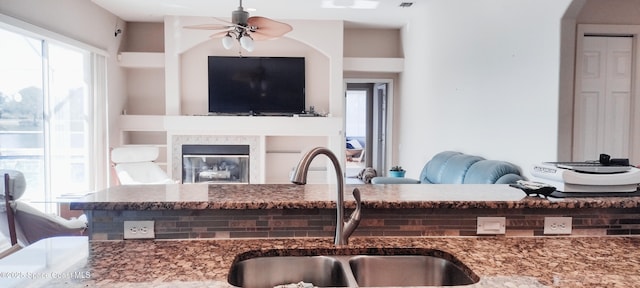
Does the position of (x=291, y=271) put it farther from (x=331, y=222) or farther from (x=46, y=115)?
(x=46, y=115)

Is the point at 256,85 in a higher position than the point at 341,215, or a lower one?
higher

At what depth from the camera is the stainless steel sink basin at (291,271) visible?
1.31m

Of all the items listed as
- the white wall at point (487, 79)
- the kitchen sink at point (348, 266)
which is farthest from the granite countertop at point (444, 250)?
the white wall at point (487, 79)

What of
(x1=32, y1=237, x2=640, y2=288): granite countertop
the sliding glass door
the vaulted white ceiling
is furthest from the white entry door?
the sliding glass door

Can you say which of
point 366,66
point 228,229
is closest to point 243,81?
point 366,66

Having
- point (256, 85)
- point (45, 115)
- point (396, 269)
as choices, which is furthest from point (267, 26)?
point (396, 269)

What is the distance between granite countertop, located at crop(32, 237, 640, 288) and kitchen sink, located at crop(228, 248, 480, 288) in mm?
23

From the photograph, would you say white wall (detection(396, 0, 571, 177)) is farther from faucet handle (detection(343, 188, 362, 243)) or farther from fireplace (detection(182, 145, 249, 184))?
fireplace (detection(182, 145, 249, 184))

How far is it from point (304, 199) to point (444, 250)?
0.49 meters

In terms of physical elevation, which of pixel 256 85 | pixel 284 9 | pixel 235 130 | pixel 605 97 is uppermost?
pixel 284 9

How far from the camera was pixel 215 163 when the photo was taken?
6445 millimetres

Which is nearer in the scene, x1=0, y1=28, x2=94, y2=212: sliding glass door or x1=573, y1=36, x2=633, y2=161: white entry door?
x1=573, y1=36, x2=633, y2=161: white entry door

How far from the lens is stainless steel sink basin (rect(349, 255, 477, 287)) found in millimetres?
1341

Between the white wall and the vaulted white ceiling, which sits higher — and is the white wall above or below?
below
